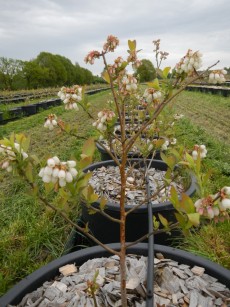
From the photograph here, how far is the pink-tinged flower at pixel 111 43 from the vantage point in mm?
1263

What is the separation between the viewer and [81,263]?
5.24 ft

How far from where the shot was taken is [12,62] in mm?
39438

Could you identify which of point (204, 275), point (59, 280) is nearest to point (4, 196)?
point (59, 280)

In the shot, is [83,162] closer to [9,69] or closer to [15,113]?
[15,113]

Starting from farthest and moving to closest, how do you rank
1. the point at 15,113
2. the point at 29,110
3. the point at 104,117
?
the point at 29,110 < the point at 15,113 < the point at 104,117

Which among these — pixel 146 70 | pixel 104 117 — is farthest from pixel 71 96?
pixel 146 70

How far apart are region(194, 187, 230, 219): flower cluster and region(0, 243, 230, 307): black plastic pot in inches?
29.1

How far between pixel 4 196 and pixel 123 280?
238 cm

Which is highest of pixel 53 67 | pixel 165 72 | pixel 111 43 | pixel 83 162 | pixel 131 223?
pixel 53 67

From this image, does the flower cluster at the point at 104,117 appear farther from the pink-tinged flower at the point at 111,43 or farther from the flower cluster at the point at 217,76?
the flower cluster at the point at 217,76

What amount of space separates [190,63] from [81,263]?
1.13m

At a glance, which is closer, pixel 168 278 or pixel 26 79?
pixel 168 278

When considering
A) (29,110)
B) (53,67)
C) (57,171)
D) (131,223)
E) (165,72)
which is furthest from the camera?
(53,67)

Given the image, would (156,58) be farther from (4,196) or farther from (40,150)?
(40,150)
